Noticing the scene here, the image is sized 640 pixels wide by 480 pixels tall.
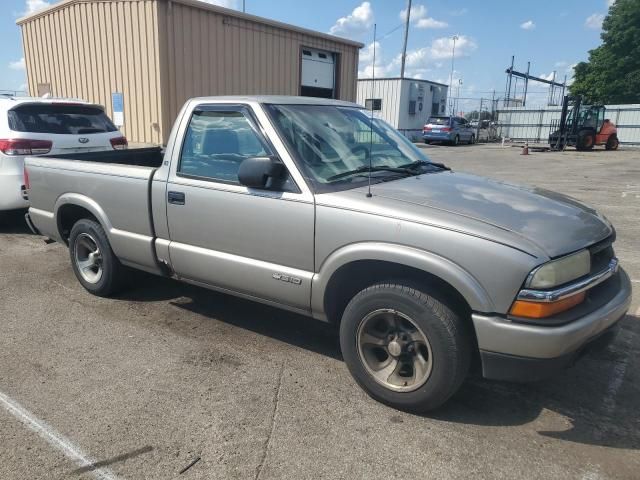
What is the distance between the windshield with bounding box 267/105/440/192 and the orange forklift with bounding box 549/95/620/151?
1022 inches

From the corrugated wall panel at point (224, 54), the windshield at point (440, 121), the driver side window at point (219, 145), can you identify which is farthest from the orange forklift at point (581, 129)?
the driver side window at point (219, 145)

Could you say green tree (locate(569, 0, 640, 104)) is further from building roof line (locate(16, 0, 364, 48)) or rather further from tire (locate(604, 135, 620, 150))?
building roof line (locate(16, 0, 364, 48))

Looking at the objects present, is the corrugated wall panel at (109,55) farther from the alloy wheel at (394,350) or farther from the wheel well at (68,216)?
the alloy wheel at (394,350)

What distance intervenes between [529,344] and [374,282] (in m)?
0.97

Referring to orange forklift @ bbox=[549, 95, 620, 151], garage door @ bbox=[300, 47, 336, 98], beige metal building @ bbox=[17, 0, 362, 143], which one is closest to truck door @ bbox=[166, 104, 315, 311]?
beige metal building @ bbox=[17, 0, 362, 143]

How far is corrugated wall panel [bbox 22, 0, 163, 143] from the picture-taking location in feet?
43.1

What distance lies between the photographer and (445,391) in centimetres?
284

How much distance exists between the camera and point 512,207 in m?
3.09

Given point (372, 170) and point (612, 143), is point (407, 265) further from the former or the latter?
point (612, 143)

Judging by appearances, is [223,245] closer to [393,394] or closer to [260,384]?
[260,384]

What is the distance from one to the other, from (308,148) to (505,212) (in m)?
1.39

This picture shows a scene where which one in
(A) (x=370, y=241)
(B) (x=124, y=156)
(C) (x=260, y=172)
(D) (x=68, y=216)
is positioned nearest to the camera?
(A) (x=370, y=241)

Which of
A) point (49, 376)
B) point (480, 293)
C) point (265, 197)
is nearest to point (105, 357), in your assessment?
point (49, 376)

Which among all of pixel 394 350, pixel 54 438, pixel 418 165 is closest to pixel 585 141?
pixel 418 165
